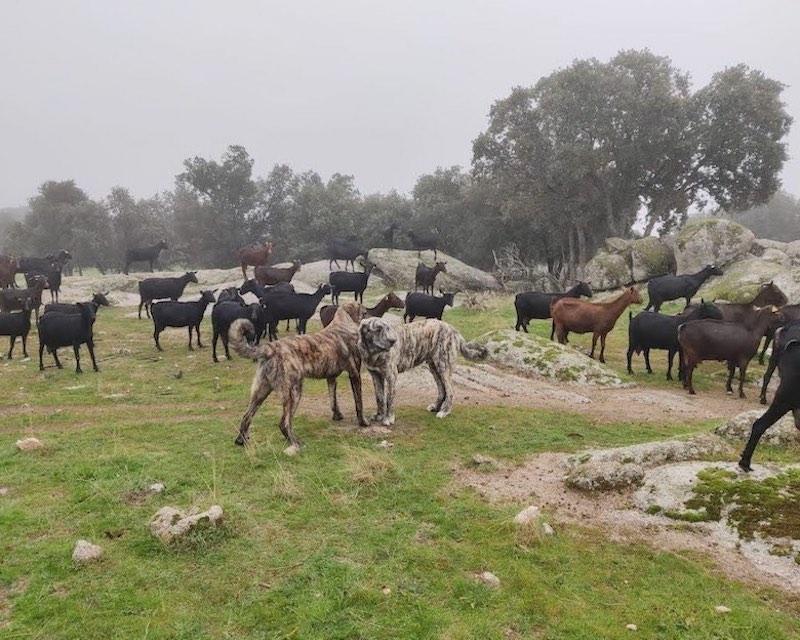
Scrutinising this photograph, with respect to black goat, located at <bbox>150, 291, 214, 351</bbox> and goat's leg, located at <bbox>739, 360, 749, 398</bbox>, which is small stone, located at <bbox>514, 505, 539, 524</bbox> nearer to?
goat's leg, located at <bbox>739, 360, 749, 398</bbox>

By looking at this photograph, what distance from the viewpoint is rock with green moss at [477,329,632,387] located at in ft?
51.0

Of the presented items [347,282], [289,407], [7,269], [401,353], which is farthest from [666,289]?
[7,269]

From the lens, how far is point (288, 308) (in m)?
19.6

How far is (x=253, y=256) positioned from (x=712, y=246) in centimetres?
2801

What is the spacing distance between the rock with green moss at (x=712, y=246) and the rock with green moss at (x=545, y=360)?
20116mm

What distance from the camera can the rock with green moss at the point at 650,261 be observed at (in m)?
33.7

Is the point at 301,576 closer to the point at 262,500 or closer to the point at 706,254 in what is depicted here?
the point at 262,500

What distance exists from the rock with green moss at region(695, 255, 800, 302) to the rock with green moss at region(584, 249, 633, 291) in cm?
492

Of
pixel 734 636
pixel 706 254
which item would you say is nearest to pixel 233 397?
pixel 734 636

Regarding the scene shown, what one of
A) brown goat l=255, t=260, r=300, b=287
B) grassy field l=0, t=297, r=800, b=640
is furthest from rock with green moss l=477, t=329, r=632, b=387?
brown goat l=255, t=260, r=300, b=287

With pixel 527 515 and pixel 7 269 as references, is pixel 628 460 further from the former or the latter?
pixel 7 269

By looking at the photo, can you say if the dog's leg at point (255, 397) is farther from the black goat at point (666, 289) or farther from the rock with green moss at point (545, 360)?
the black goat at point (666, 289)

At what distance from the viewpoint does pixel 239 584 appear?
542cm

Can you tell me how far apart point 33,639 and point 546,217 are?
1535 inches
